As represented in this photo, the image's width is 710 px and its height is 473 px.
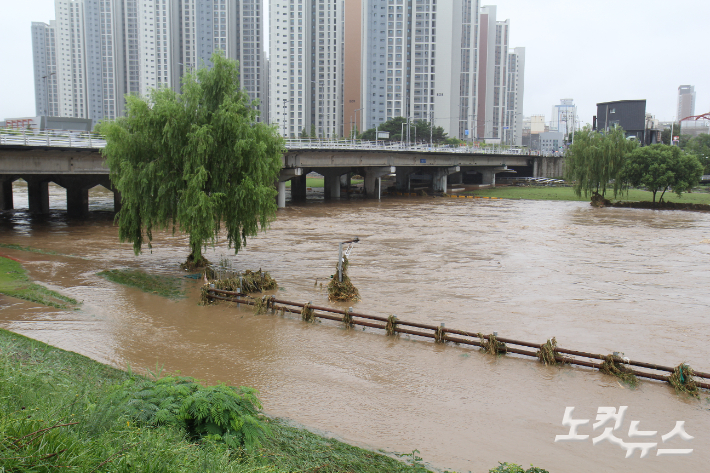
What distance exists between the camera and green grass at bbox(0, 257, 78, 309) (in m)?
20.6

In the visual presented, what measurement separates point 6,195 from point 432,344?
56643 millimetres

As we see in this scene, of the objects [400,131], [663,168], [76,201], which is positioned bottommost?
[76,201]

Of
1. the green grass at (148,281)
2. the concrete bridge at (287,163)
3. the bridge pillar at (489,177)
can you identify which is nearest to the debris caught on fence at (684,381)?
the green grass at (148,281)

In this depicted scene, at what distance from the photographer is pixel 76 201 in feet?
177

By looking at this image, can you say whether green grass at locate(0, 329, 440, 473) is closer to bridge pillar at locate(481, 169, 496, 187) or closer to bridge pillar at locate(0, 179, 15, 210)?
bridge pillar at locate(0, 179, 15, 210)

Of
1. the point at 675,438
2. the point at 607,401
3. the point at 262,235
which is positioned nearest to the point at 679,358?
the point at 607,401

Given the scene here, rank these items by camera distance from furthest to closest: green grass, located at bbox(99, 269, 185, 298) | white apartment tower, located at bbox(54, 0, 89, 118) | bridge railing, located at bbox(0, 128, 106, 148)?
white apartment tower, located at bbox(54, 0, 89, 118) → bridge railing, located at bbox(0, 128, 106, 148) → green grass, located at bbox(99, 269, 185, 298)

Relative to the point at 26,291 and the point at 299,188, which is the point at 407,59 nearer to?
the point at 299,188

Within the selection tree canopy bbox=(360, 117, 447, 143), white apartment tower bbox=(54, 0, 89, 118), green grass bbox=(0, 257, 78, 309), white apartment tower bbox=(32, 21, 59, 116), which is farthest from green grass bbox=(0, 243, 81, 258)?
white apartment tower bbox=(32, 21, 59, 116)

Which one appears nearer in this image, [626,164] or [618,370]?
[618,370]

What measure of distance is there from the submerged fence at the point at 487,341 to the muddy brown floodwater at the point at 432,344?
0.33m

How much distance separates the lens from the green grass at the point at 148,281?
74.9 feet

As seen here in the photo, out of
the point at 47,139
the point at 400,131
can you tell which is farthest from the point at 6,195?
the point at 400,131

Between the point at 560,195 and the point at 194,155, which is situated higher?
the point at 194,155
